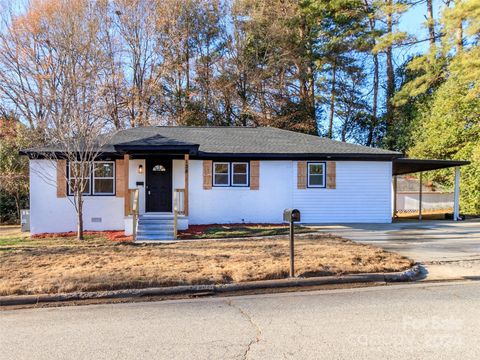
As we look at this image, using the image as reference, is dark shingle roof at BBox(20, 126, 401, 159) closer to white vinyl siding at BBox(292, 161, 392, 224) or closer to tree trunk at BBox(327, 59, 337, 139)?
white vinyl siding at BBox(292, 161, 392, 224)

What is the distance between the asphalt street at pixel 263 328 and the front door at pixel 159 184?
9.98 metres

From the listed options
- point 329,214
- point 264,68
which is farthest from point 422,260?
point 264,68

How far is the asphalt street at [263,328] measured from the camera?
13.8 feet

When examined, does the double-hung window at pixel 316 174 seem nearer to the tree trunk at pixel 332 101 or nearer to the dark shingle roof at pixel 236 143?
the dark shingle roof at pixel 236 143

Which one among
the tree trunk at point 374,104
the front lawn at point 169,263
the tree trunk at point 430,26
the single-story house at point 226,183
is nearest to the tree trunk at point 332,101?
the tree trunk at point 374,104

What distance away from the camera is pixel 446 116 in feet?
78.7

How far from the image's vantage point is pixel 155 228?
45.1ft

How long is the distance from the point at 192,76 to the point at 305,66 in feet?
27.8

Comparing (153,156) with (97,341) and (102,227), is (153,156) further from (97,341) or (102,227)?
(97,341)

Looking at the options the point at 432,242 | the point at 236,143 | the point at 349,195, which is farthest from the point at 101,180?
the point at 432,242

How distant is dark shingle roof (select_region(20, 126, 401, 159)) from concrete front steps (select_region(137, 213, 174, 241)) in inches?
98.8

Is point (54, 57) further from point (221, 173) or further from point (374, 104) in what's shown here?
point (374, 104)

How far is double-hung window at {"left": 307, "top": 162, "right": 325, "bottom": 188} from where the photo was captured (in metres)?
16.9

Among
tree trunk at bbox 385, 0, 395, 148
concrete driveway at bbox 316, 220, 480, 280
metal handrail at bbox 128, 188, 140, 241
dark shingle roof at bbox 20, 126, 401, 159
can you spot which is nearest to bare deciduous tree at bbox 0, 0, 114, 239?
dark shingle roof at bbox 20, 126, 401, 159
